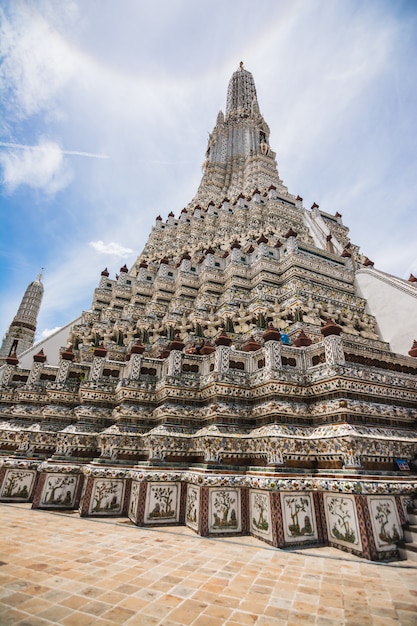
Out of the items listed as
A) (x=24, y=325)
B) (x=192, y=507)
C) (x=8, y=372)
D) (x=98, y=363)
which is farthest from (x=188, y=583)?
(x=24, y=325)

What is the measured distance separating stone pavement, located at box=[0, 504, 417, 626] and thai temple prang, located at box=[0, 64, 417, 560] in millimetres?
1033

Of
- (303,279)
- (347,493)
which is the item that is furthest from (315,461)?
(303,279)

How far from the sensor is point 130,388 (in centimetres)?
1136

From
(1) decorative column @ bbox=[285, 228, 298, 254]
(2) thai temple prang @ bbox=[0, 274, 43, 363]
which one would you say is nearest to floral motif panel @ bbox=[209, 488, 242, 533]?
(1) decorative column @ bbox=[285, 228, 298, 254]

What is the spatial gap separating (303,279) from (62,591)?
1480cm

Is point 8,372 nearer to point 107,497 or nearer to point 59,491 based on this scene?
point 59,491

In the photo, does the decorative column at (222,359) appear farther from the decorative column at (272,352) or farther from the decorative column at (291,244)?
the decorative column at (291,244)

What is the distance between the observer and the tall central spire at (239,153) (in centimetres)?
3644

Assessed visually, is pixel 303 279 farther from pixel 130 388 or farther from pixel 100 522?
pixel 100 522

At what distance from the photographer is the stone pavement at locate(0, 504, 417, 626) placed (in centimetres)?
366

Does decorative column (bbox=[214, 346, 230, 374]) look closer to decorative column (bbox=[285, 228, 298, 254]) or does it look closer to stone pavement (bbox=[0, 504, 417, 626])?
stone pavement (bbox=[0, 504, 417, 626])

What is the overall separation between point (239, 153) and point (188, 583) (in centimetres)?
4538

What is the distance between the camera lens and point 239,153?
4241 cm

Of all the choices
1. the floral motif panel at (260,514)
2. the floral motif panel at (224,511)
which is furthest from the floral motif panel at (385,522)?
the floral motif panel at (224,511)
